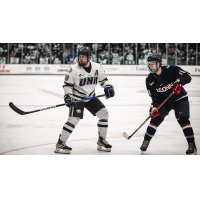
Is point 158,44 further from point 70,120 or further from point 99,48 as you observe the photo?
point 70,120

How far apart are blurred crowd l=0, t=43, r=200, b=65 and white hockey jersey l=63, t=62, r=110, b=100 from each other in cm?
1407

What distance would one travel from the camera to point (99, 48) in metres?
17.8

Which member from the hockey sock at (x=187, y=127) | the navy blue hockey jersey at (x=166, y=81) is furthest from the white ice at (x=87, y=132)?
the navy blue hockey jersey at (x=166, y=81)

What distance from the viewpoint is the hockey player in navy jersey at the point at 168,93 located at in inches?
136

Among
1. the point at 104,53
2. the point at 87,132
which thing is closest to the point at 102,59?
the point at 104,53

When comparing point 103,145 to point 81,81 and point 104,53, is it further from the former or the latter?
point 104,53

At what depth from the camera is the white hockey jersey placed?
3.58 meters

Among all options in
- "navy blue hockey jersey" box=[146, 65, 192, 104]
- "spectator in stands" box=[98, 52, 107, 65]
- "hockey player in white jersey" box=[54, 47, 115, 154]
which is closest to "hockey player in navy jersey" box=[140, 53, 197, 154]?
"navy blue hockey jersey" box=[146, 65, 192, 104]

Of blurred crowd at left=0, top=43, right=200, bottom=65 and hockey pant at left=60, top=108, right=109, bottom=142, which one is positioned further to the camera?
blurred crowd at left=0, top=43, right=200, bottom=65

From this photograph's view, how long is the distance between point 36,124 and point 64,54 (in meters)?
12.9

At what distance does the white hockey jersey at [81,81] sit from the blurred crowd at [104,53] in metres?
14.1

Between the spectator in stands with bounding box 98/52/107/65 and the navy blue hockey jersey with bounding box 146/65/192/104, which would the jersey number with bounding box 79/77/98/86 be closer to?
the navy blue hockey jersey with bounding box 146/65/192/104

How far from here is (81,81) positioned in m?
3.61
